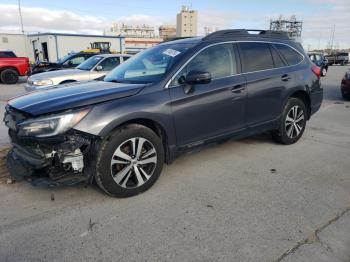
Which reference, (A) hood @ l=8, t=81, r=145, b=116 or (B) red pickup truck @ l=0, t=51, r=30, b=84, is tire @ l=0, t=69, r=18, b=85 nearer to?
(B) red pickup truck @ l=0, t=51, r=30, b=84

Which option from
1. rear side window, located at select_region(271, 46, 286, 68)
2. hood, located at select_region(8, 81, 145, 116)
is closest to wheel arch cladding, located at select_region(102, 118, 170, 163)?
hood, located at select_region(8, 81, 145, 116)

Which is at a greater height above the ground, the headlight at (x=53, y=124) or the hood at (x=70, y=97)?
the hood at (x=70, y=97)

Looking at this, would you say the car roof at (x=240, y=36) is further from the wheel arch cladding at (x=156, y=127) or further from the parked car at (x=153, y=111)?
the wheel arch cladding at (x=156, y=127)

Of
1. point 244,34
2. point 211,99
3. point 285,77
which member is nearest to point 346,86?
point 285,77

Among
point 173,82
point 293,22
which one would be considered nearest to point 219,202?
point 173,82

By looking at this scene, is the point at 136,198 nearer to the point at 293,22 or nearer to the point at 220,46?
the point at 220,46

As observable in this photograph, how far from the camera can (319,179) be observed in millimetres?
4020

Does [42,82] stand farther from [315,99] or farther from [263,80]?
[315,99]

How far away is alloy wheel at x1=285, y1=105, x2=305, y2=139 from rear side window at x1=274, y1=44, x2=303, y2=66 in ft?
2.53

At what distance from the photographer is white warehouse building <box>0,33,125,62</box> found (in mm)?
35406

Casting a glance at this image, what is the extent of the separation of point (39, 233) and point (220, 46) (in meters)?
3.14

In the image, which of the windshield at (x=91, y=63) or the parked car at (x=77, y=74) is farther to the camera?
the windshield at (x=91, y=63)

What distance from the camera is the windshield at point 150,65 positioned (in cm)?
391

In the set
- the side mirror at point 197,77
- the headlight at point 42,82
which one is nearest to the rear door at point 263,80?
the side mirror at point 197,77
